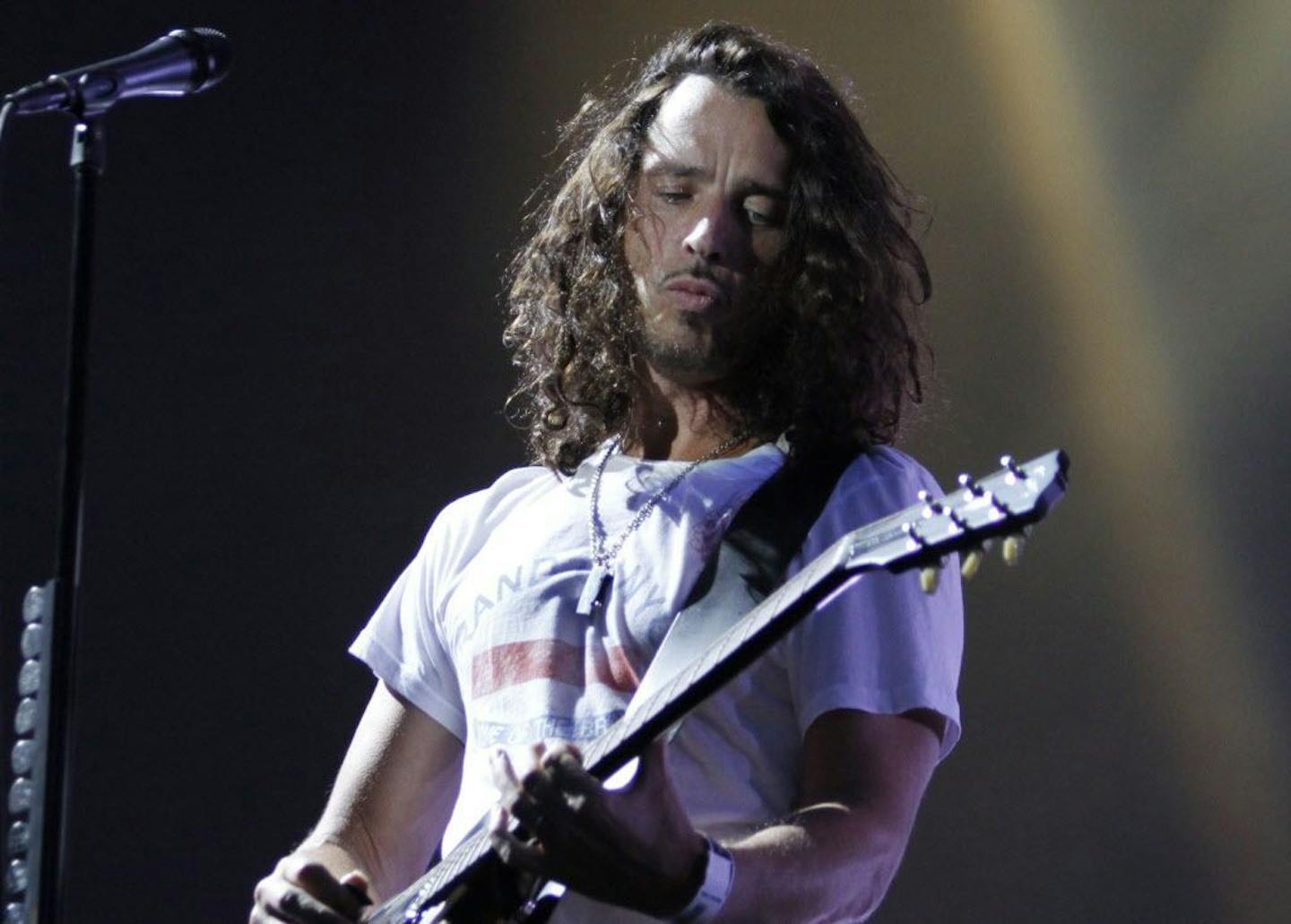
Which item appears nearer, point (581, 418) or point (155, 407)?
point (581, 418)

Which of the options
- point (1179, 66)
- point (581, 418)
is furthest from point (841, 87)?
point (1179, 66)

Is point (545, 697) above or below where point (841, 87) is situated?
below

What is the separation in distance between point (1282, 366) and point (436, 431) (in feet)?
5.41

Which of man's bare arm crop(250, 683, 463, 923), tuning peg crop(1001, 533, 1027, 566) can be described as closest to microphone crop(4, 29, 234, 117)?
man's bare arm crop(250, 683, 463, 923)

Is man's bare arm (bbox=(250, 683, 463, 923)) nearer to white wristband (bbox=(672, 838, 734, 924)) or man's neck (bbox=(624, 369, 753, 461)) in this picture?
man's neck (bbox=(624, 369, 753, 461))

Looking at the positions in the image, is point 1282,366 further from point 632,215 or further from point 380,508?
point 380,508

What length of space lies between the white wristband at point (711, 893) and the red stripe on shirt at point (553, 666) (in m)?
0.34

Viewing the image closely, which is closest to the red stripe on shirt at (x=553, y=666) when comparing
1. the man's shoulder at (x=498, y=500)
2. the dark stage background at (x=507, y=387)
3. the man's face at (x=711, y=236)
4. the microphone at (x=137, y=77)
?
the man's shoulder at (x=498, y=500)

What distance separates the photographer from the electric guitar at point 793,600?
1.52 metres

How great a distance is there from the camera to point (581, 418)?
2.43 m

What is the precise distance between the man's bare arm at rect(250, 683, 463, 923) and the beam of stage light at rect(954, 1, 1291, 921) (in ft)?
5.03

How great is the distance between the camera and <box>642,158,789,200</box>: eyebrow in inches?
88.0

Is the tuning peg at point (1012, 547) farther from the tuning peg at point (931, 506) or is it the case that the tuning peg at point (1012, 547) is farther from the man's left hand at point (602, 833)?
the man's left hand at point (602, 833)

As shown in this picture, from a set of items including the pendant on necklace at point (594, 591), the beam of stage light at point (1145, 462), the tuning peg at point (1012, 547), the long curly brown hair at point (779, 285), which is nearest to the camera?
the tuning peg at point (1012, 547)
